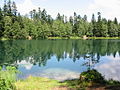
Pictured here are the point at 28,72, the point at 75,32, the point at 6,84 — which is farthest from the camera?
the point at 75,32

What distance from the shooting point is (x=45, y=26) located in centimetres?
12800

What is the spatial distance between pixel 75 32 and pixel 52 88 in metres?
132

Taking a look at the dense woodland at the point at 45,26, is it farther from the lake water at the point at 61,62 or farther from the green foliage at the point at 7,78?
the green foliage at the point at 7,78

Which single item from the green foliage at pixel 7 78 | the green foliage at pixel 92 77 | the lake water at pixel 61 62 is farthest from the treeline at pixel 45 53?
the green foliage at pixel 7 78

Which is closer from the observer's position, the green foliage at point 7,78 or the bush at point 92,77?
Answer: the green foliage at point 7,78

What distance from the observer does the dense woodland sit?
363 feet

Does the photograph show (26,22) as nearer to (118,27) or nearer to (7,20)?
(7,20)

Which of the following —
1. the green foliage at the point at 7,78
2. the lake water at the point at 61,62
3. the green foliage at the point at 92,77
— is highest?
the green foliage at the point at 7,78

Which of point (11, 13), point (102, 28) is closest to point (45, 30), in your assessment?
point (11, 13)

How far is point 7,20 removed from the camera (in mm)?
109062

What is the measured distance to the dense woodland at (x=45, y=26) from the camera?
363ft

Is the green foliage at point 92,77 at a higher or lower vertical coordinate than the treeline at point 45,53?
higher

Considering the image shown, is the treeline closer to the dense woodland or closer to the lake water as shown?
the lake water

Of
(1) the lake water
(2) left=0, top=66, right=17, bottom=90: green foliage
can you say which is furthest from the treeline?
(2) left=0, top=66, right=17, bottom=90: green foliage
